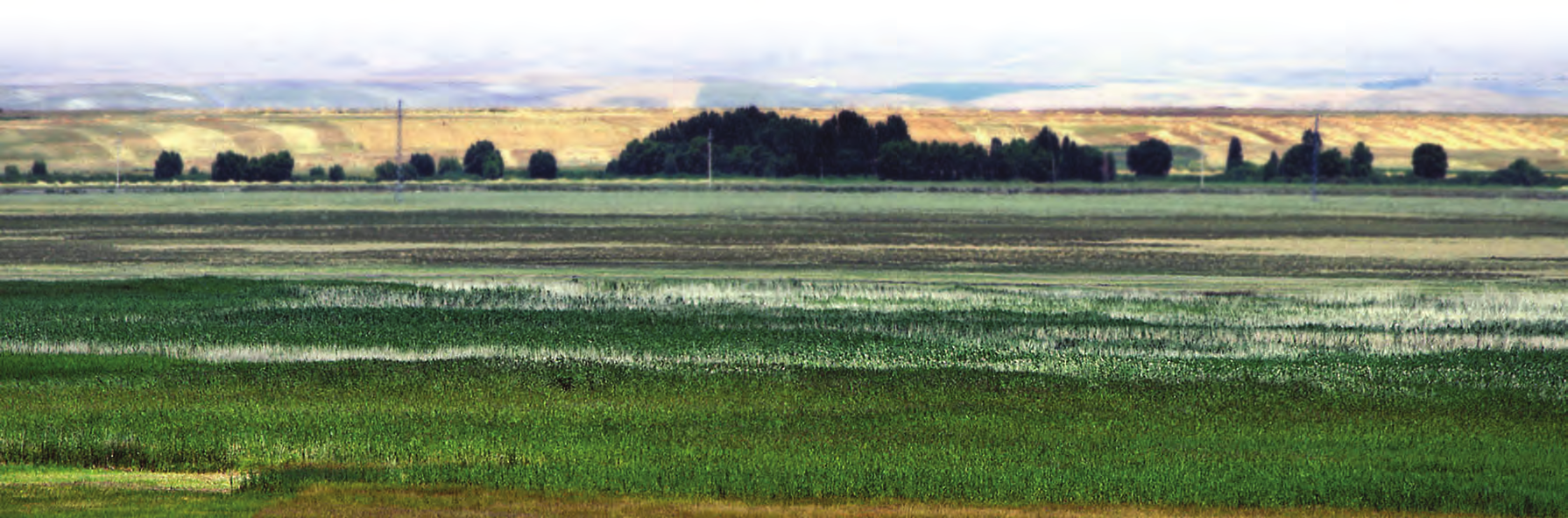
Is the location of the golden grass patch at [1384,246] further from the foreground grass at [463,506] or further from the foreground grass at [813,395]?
the foreground grass at [463,506]

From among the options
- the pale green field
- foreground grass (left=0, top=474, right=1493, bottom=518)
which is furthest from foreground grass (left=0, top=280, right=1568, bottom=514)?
the pale green field

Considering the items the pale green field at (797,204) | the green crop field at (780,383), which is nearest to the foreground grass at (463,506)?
the green crop field at (780,383)

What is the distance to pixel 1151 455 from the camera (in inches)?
935

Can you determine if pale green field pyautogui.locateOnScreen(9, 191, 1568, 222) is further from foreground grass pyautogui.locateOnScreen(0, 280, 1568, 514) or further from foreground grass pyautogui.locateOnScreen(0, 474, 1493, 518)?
foreground grass pyautogui.locateOnScreen(0, 474, 1493, 518)

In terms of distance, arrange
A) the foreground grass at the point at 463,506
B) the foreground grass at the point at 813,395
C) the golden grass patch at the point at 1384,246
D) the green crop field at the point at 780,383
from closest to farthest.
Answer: the foreground grass at the point at 463,506 → the green crop field at the point at 780,383 → the foreground grass at the point at 813,395 → the golden grass patch at the point at 1384,246

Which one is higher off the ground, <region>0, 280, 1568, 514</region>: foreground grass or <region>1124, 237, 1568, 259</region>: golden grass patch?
<region>1124, 237, 1568, 259</region>: golden grass patch

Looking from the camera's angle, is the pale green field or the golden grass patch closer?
the golden grass patch

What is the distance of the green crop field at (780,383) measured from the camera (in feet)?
70.0

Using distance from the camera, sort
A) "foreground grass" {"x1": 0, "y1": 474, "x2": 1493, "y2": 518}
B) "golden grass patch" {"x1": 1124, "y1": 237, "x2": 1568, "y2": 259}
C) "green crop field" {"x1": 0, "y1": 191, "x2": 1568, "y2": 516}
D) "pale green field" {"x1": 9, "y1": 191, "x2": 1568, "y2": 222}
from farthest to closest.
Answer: "pale green field" {"x1": 9, "y1": 191, "x2": 1568, "y2": 222}, "golden grass patch" {"x1": 1124, "y1": 237, "x2": 1568, "y2": 259}, "green crop field" {"x1": 0, "y1": 191, "x2": 1568, "y2": 516}, "foreground grass" {"x1": 0, "y1": 474, "x2": 1493, "y2": 518}

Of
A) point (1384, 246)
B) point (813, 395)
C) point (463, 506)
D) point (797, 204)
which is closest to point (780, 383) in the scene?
point (813, 395)

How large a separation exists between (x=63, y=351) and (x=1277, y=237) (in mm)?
61219

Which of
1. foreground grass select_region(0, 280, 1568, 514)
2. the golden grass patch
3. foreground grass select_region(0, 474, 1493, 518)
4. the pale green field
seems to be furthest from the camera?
the pale green field

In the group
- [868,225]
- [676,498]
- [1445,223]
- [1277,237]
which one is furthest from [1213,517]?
[1445,223]

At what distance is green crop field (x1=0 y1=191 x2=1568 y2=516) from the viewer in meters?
21.3
